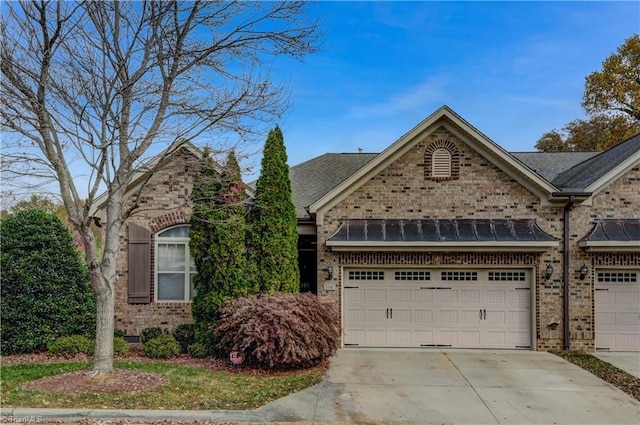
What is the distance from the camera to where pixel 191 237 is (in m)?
10.2

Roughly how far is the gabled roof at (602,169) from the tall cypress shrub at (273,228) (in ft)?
23.4

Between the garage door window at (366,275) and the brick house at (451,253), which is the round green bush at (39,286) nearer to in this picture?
the brick house at (451,253)

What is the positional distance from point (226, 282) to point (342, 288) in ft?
9.45

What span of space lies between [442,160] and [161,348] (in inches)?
309

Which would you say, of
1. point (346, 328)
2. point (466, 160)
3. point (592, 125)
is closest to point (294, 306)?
point (346, 328)

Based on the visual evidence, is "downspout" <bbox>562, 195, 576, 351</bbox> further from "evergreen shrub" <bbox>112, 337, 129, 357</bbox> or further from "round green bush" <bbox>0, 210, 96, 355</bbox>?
"round green bush" <bbox>0, 210, 96, 355</bbox>

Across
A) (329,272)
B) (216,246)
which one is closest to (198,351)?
(216,246)

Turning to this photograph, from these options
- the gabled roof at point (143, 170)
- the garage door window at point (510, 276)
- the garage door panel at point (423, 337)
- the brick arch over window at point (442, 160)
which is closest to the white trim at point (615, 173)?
the garage door window at point (510, 276)

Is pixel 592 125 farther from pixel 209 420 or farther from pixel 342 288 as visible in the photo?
pixel 209 420

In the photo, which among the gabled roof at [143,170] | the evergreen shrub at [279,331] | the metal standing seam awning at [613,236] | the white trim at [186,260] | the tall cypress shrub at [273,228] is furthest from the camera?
the white trim at [186,260]

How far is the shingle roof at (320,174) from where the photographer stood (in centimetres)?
1318

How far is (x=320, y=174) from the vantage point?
14.8 meters

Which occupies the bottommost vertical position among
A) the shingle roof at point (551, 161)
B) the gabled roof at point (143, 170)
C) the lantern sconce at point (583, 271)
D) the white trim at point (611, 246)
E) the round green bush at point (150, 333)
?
the round green bush at point (150, 333)

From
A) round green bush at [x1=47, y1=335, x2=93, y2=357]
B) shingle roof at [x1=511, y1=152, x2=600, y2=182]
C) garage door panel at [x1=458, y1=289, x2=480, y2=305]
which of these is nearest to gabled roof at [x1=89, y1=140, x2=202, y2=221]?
round green bush at [x1=47, y1=335, x2=93, y2=357]
